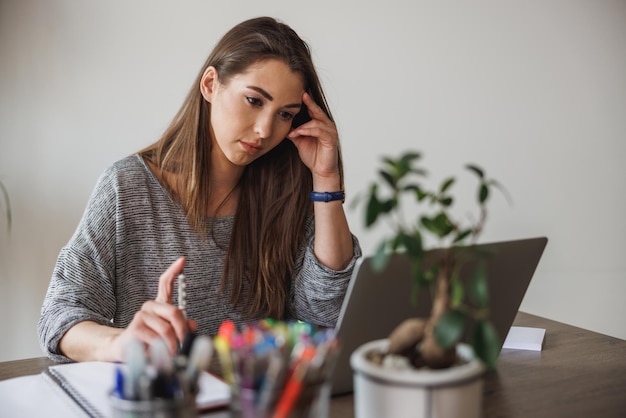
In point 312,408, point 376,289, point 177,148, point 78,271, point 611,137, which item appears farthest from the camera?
point 611,137

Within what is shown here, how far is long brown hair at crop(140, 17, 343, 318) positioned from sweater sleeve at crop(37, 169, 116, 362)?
0.59 feet

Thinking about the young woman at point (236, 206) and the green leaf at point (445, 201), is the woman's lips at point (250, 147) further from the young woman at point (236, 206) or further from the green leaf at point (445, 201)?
the green leaf at point (445, 201)

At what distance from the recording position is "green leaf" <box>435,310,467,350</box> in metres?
0.68

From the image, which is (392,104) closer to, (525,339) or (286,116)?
(286,116)

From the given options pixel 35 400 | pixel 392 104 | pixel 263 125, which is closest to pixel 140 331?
pixel 35 400

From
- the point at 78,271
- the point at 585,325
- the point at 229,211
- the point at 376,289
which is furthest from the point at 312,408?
the point at 585,325

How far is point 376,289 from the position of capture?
0.95 metres

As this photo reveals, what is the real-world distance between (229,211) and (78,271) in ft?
1.36

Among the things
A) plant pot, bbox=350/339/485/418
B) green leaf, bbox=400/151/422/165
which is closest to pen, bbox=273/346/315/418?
plant pot, bbox=350/339/485/418

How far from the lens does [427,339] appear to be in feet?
2.44

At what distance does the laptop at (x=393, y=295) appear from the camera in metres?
0.94

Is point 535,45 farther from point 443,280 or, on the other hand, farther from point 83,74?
point 443,280

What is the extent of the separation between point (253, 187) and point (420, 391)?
1.04 meters

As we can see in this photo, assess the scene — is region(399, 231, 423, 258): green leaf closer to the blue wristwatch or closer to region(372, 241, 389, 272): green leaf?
region(372, 241, 389, 272): green leaf
